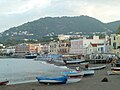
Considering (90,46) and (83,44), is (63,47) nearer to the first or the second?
(83,44)

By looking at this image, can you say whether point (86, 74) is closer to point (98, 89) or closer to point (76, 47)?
point (98, 89)

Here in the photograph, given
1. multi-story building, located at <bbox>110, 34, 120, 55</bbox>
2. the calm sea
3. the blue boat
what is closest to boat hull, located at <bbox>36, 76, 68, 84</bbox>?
the blue boat

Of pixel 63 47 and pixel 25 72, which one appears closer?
pixel 25 72

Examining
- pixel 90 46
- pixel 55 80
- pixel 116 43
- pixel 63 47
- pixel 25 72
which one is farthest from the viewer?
pixel 63 47

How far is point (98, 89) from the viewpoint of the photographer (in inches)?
1212

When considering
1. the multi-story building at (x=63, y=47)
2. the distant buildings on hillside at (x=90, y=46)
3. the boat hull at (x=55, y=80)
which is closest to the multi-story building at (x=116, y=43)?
the distant buildings on hillside at (x=90, y=46)

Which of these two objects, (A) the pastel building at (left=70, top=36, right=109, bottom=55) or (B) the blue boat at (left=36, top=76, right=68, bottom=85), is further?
(A) the pastel building at (left=70, top=36, right=109, bottom=55)

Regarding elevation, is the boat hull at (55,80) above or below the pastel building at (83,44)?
below

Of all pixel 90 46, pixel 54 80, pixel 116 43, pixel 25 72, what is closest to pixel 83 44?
pixel 90 46

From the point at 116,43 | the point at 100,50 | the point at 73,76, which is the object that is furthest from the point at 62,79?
the point at 100,50

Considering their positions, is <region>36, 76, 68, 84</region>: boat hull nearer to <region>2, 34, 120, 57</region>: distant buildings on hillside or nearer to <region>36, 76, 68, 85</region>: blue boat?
<region>36, 76, 68, 85</region>: blue boat

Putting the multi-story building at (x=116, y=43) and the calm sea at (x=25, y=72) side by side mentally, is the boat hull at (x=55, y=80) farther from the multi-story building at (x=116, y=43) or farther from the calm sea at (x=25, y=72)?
the multi-story building at (x=116, y=43)

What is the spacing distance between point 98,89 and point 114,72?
18282 mm

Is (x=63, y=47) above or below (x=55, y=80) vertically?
above
